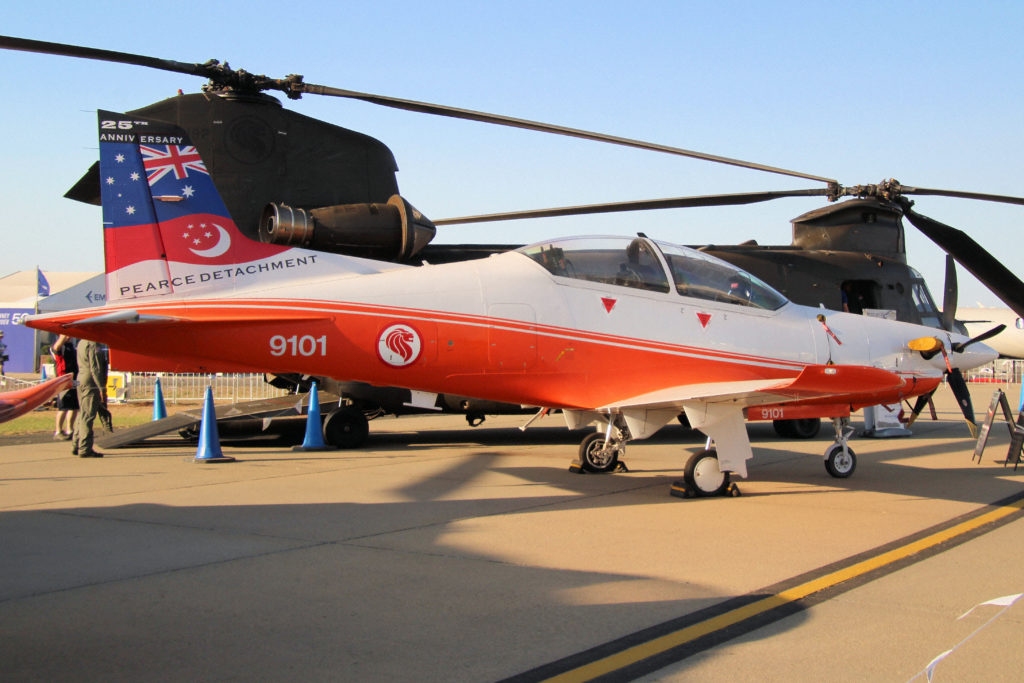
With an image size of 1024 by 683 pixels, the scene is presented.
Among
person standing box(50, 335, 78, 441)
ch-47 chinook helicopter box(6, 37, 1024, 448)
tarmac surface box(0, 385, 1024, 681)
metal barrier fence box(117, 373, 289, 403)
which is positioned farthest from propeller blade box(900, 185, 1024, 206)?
metal barrier fence box(117, 373, 289, 403)

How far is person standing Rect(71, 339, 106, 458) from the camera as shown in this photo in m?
11.4

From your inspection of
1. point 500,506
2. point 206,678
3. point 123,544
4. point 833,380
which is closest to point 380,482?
point 500,506

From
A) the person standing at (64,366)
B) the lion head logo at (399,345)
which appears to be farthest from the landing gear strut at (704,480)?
the person standing at (64,366)

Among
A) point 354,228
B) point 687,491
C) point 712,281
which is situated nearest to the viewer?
point 687,491

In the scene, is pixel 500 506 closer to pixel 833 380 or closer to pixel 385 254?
pixel 833 380

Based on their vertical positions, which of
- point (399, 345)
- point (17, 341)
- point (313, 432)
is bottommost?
point (313, 432)

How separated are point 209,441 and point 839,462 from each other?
8.28 metres

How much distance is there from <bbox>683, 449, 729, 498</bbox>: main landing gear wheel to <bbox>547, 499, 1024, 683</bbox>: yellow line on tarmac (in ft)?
7.27

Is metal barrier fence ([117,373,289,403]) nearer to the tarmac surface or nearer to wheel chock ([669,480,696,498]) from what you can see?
the tarmac surface

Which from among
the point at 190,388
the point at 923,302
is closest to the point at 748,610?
the point at 923,302

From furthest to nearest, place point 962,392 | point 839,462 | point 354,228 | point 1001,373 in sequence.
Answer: point 1001,373 < point 962,392 < point 354,228 < point 839,462

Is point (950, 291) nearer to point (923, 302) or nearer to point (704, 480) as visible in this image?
point (923, 302)

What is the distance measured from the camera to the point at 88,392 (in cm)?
1141

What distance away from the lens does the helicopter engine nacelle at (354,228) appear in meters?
10.1
